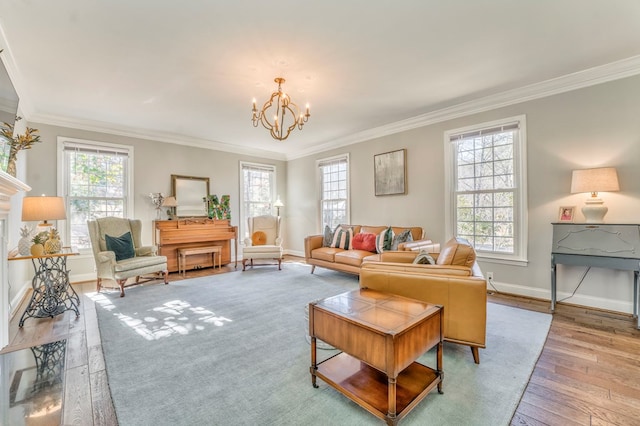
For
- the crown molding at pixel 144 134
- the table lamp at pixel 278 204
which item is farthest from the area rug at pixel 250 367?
the table lamp at pixel 278 204

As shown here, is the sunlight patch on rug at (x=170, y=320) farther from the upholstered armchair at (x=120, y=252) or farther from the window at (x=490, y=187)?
the window at (x=490, y=187)

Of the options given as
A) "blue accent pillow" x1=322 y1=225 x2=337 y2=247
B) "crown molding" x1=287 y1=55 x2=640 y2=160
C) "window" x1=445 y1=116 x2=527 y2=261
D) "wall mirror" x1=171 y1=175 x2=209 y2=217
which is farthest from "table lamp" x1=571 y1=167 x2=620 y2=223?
"wall mirror" x1=171 y1=175 x2=209 y2=217

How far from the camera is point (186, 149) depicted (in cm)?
570

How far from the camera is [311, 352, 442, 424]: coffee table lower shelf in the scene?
1.50 metres

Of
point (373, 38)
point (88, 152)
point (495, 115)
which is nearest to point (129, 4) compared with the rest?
point (373, 38)

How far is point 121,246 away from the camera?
13.4ft

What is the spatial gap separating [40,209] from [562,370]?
4938 mm

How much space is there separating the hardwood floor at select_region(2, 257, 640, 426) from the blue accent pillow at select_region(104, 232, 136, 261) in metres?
1.02

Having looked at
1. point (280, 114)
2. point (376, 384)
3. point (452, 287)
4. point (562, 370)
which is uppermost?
point (280, 114)

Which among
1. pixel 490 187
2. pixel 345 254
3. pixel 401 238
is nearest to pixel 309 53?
pixel 401 238

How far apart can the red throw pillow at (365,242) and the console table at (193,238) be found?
7.45 ft

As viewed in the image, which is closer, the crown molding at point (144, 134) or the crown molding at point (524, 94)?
the crown molding at point (524, 94)

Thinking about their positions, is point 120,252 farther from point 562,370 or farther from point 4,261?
point 562,370

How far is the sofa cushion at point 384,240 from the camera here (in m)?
4.34
